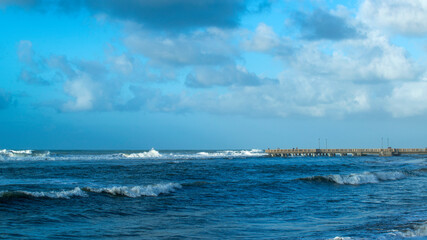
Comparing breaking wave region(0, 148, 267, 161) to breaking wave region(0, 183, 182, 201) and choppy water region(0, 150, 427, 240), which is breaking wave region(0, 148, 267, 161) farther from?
choppy water region(0, 150, 427, 240)

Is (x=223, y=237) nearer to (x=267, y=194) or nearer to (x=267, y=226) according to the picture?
(x=267, y=226)

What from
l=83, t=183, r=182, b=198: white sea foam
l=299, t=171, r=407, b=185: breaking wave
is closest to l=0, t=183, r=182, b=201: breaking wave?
l=83, t=183, r=182, b=198: white sea foam

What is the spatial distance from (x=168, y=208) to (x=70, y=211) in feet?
12.9

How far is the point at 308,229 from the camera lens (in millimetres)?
11820

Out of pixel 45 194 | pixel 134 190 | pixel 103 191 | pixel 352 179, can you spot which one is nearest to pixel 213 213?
pixel 134 190

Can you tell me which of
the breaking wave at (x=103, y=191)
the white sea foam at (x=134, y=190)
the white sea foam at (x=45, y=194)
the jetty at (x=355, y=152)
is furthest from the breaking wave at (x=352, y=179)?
the jetty at (x=355, y=152)

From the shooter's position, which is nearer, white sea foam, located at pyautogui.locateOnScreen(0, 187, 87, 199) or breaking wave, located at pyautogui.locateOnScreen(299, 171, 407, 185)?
white sea foam, located at pyautogui.locateOnScreen(0, 187, 87, 199)

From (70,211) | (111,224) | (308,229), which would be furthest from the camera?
(70,211)

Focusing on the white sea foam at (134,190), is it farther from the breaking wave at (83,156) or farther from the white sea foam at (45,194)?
the breaking wave at (83,156)

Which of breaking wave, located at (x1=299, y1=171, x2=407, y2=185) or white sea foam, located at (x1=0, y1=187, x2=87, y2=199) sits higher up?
white sea foam, located at (x1=0, y1=187, x2=87, y2=199)

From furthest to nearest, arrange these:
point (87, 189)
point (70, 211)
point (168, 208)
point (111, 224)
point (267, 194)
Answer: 1. point (267, 194)
2. point (87, 189)
3. point (168, 208)
4. point (70, 211)
5. point (111, 224)

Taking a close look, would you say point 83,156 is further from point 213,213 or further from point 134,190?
point 213,213

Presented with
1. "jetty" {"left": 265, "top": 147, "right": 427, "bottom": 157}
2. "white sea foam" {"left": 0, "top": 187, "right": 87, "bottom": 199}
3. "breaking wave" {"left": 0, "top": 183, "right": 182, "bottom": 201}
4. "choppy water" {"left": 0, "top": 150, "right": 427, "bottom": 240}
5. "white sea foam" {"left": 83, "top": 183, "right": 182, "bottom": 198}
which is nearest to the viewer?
"choppy water" {"left": 0, "top": 150, "right": 427, "bottom": 240}

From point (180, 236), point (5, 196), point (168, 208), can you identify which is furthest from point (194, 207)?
point (5, 196)
